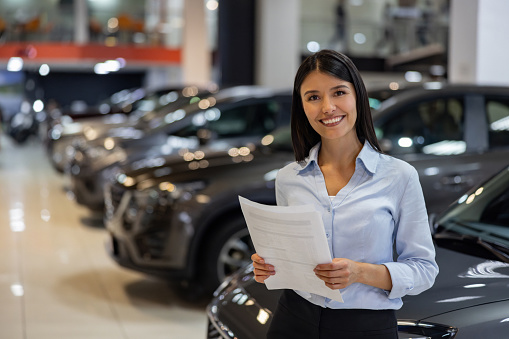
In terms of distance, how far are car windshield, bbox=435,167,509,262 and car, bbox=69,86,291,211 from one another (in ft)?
11.3

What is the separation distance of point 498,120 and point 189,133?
338cm

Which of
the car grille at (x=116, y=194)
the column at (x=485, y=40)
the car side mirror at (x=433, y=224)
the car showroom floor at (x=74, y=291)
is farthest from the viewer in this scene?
the column at (x=485, y=40)

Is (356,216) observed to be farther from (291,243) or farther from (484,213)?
(484,213)

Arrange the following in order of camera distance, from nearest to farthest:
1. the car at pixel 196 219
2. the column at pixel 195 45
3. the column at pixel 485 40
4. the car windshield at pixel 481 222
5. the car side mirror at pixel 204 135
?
the car windshield at pixel 481 222, the car at pixel 196 219, the car side mirror at pixel 204 135, the column at pixel 485 40, the column at pixel 195 45

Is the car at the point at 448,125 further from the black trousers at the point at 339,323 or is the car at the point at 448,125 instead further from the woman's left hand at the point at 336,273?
the woman's left hand at the point at 336,273

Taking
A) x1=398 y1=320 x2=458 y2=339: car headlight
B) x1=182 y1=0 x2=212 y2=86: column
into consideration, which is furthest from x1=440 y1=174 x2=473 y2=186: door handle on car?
x1=182 y1=0 x2=212 y2=86: column

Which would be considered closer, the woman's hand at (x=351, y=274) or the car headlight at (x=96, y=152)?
the woman's hand at (x=351, y=274)

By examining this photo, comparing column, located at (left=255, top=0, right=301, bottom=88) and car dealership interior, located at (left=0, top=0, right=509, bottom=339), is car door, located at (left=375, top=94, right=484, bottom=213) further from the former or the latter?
column, located at (left=255, top=0, right=301, bottom=88)

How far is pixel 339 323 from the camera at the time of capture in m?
2.00

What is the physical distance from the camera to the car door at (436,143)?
190 inches

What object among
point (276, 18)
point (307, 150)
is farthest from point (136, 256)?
point (276, 18)

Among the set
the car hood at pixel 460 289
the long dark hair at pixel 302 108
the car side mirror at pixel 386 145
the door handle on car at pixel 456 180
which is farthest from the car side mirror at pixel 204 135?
the long dark hair at pixel 302 108

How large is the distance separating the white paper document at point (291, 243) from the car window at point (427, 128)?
10.4 ft

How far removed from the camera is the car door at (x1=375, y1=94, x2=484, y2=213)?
4.83 m
